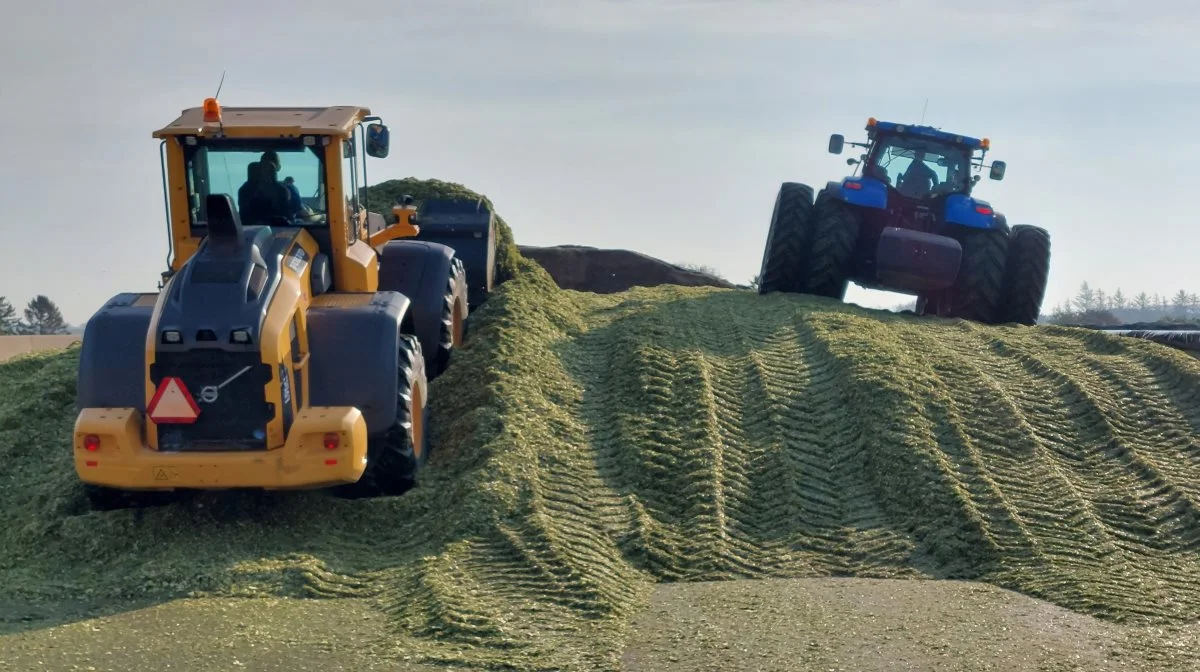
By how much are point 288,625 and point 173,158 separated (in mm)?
3315

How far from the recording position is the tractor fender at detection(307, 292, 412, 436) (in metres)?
7.28

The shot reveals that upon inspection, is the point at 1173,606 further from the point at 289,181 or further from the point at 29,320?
the point at 29,320

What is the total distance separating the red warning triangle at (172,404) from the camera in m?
6.81

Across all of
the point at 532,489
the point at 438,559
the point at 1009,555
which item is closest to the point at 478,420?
the point at 532,489

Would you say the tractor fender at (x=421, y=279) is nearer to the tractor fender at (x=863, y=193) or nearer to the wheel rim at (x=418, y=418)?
the wheel rim at (x=418, y=418)

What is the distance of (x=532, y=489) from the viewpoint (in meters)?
7.38

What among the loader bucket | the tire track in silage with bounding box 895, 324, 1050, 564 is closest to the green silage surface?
the tire track in silage with bounding box 895, 324, 1050, 564

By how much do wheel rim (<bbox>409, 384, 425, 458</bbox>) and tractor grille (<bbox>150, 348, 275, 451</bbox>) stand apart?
3.78 ft

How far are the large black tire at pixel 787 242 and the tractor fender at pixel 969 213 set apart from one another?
1.35 m

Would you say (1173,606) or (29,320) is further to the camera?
(29,320)

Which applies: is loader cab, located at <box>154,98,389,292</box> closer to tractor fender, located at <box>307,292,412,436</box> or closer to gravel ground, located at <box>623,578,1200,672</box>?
tractor fender, located at <box>307,292,412,436</box>

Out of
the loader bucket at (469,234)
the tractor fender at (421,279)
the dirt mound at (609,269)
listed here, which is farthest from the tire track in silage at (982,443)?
the dirt mound at (609,269)

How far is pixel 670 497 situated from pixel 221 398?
244cm

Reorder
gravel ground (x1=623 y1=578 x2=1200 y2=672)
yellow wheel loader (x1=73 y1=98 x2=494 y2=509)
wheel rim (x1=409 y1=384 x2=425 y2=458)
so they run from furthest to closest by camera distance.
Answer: wheel rim (x1=409 y1=384 x2=425 y2=458)
yellow wheel loader (x1=73 y1=98 x2=494 y2=509)
gravel ground (x1=623 y1=578 x2=1200 y2=672)
